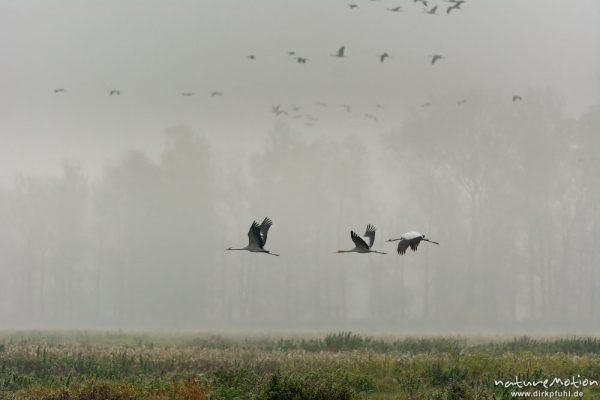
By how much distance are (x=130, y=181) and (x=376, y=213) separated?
24.3 meters

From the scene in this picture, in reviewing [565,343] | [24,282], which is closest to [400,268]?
[24,282]

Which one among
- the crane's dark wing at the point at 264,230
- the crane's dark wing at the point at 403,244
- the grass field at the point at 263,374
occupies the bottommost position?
the grass field at the point at 263,374

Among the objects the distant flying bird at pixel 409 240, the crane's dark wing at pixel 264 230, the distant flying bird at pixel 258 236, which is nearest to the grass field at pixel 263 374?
the distant flying bird at pixel 258 236

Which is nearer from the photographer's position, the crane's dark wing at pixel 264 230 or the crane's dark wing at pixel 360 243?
the crane's dark wing at pixel 360 243

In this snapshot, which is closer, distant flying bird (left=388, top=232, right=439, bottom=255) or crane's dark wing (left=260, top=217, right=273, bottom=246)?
distant flying bird (left=388, top=232, right=439, bottom=255)

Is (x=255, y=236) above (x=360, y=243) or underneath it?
above

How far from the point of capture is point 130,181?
263 ft

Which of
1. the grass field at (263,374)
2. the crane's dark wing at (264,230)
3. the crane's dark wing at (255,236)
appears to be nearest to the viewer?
the grass field at (263,374)

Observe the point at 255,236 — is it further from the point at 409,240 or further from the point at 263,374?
the point at 263,374

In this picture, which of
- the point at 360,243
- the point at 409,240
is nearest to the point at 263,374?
the point at 360,243

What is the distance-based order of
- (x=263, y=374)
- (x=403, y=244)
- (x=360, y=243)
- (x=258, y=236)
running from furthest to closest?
(x=263, y=374), (x=403, y=244), (x=360, y=243), (x=258, y=236)

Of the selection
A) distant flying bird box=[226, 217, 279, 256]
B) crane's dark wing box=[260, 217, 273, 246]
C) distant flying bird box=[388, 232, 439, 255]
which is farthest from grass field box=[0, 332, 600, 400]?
distant flying bird box=[388, 232, 439, 255]

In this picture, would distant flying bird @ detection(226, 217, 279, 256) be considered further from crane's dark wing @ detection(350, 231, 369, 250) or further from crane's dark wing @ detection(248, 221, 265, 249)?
crane's dark wing @ detection(350, 231, 369, 250)

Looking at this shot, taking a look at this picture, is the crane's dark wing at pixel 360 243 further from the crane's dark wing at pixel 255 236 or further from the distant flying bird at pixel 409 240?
the crane's dark wing at pixel 255 236
